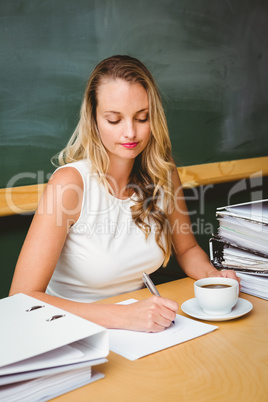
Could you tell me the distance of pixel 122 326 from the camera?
3.49 ft

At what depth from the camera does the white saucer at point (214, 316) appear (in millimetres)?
1089

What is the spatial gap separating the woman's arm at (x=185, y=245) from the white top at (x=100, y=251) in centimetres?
10

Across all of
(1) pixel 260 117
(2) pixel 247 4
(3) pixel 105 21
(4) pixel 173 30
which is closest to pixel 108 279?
(3) pixel 105 21

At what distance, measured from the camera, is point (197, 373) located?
0.86 meters

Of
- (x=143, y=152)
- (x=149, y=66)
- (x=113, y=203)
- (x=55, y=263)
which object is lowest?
(x=55, y=263)

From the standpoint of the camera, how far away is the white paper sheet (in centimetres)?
95

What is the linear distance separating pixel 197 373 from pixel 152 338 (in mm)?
171

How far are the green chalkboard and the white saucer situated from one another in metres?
1.19

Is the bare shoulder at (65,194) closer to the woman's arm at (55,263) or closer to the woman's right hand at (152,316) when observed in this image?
the woman's arm at (55,263)

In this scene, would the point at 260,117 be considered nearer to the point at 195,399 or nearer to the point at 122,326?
the point at 122,326

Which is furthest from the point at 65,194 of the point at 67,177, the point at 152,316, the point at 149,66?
the point at 149,66

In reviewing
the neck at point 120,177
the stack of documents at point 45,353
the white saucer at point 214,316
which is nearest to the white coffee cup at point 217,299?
the white saucer at point 214,316

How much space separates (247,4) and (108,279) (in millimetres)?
2135

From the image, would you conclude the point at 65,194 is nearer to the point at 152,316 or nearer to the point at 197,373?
the point at 152,316
